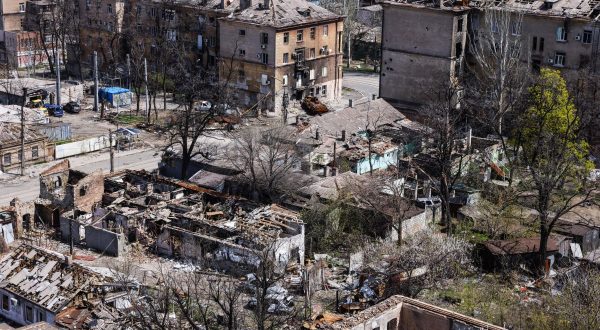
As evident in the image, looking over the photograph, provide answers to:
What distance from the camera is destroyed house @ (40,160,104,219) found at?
4441cm

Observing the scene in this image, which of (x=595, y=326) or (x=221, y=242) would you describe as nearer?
(x=595, y=326)

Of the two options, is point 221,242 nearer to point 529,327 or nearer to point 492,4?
point 529,327

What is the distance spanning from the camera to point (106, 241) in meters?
41.4

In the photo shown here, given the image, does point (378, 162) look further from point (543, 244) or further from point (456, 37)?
point (543, 244)

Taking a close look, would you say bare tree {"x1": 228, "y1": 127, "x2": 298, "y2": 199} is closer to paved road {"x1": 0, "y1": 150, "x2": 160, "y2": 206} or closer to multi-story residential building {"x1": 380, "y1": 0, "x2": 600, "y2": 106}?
paved road {"x1": 0, "y1": 150, "x2": 160, "y2": 206}

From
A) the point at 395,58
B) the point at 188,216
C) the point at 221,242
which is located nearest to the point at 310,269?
the point at 221,242

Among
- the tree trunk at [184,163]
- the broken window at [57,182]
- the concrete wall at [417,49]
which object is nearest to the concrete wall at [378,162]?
the concrete wall at [417,49]

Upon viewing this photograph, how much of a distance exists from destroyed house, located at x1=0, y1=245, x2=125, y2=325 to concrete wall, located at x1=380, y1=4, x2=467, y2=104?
96.7ft

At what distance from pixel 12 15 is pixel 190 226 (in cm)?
4211

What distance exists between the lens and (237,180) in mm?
46375

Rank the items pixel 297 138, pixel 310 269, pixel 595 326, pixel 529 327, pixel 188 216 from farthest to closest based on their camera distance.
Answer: pixel 297 138, pixel 188 216, pixel 310 269, pixel 529 327, pixel 595 326

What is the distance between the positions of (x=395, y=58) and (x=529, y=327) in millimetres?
31718

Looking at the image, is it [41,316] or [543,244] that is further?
[543,244]

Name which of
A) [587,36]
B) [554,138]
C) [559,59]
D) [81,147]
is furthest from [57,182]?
[587,36]
